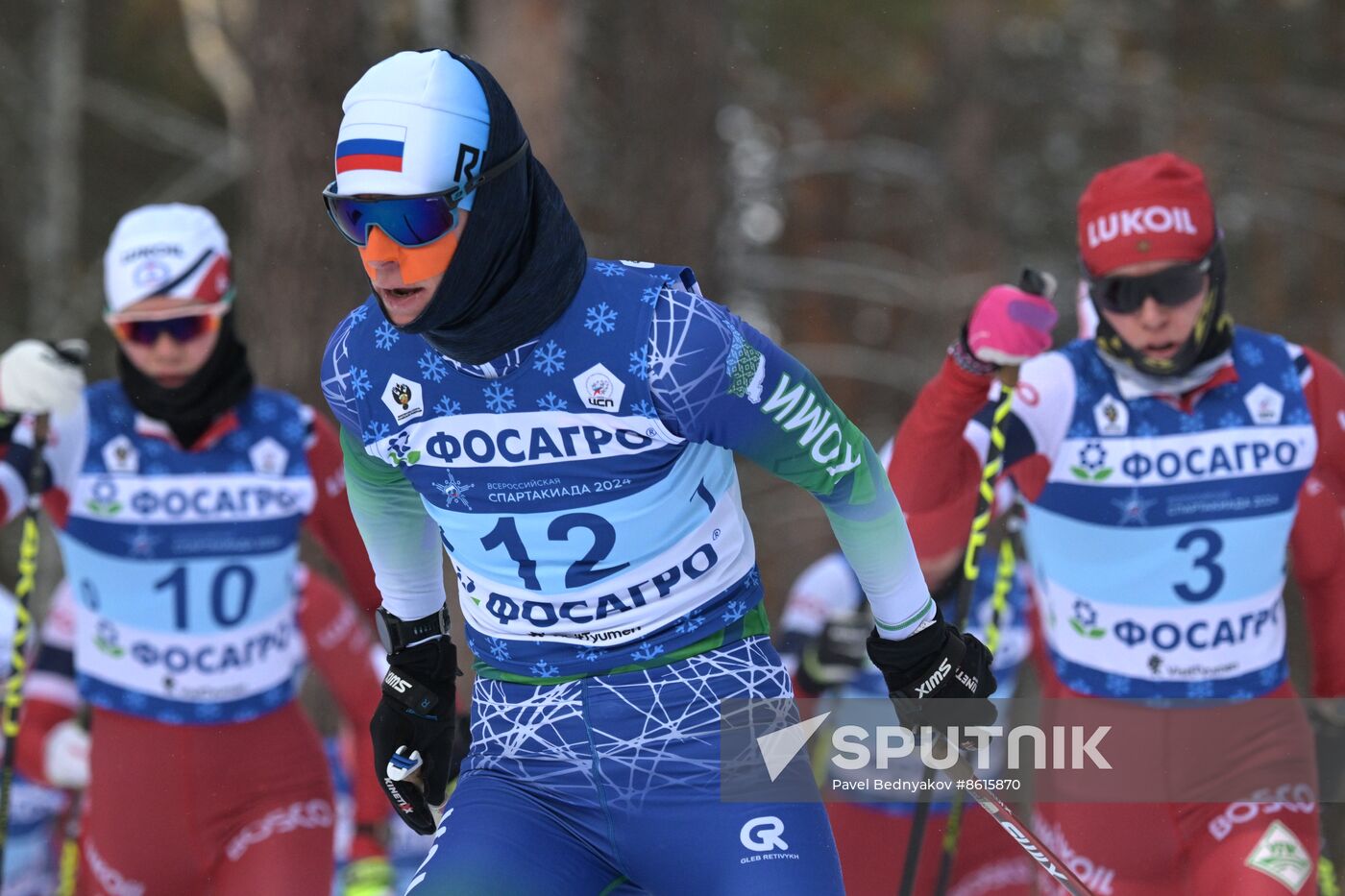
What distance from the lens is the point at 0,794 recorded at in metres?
5.75

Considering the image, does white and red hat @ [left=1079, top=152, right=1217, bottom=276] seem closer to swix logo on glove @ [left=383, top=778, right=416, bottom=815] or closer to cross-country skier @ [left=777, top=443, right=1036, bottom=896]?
cross-country skier @ [left=777, top=443, right=1036, bottom=896]

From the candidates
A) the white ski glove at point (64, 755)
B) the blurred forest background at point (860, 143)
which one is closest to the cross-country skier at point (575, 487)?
the white ski glove at point (64, 755)

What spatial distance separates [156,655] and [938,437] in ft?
8.13

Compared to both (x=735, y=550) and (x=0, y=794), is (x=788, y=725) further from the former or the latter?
(x=0, y=794)

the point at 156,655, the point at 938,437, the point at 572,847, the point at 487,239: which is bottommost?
the point at 156,655

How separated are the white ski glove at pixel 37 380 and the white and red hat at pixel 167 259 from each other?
0.30 metres

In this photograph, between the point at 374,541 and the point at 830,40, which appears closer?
the point at 374,541

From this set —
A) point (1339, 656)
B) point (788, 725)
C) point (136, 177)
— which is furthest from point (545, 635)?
point (136, 177)

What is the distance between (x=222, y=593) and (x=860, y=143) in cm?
1729

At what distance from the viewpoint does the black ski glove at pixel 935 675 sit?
12.1ft

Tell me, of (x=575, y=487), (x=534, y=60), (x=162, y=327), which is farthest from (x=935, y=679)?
(x=534, y=60)

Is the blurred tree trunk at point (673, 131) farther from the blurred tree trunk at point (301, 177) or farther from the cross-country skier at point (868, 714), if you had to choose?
the cross-country skier at point (868, 714)

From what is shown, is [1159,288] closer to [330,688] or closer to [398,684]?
[398,684]

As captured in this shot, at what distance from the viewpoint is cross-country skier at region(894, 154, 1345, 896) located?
16.1 feet
